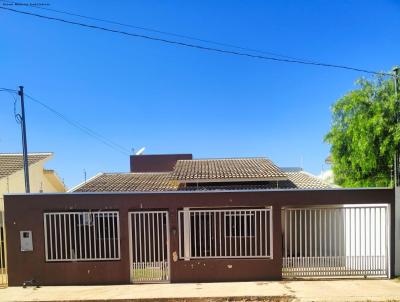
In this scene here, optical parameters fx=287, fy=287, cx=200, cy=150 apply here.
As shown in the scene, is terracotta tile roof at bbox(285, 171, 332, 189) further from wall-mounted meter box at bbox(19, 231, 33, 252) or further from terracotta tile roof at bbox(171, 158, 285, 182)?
wall-mounted meter box at bbox(19, 231, 33, 252)

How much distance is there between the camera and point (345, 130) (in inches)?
428

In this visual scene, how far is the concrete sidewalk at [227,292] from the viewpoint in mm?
6004

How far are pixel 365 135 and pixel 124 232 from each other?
26.2ft

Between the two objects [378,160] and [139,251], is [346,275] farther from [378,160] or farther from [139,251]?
[139,251]

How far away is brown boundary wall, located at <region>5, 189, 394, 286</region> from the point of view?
272 inches

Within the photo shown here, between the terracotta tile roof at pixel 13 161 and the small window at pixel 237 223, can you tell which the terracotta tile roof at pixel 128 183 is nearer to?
the terracotta tile roof at pixel 13 161


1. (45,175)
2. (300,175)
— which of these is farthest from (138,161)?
(300,175)

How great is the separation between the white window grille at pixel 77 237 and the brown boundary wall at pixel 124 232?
0.13m

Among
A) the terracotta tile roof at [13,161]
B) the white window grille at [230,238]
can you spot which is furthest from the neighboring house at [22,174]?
the white window grille at [230,238]

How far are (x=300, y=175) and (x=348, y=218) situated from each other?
6557 mm

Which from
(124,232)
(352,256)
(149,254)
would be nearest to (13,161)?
(124,232)

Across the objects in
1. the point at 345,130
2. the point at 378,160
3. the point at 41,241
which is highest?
the point at 345,130

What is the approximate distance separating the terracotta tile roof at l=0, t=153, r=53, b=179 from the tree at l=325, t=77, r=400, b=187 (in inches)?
508

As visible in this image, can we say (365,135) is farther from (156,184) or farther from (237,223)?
(156,184)
